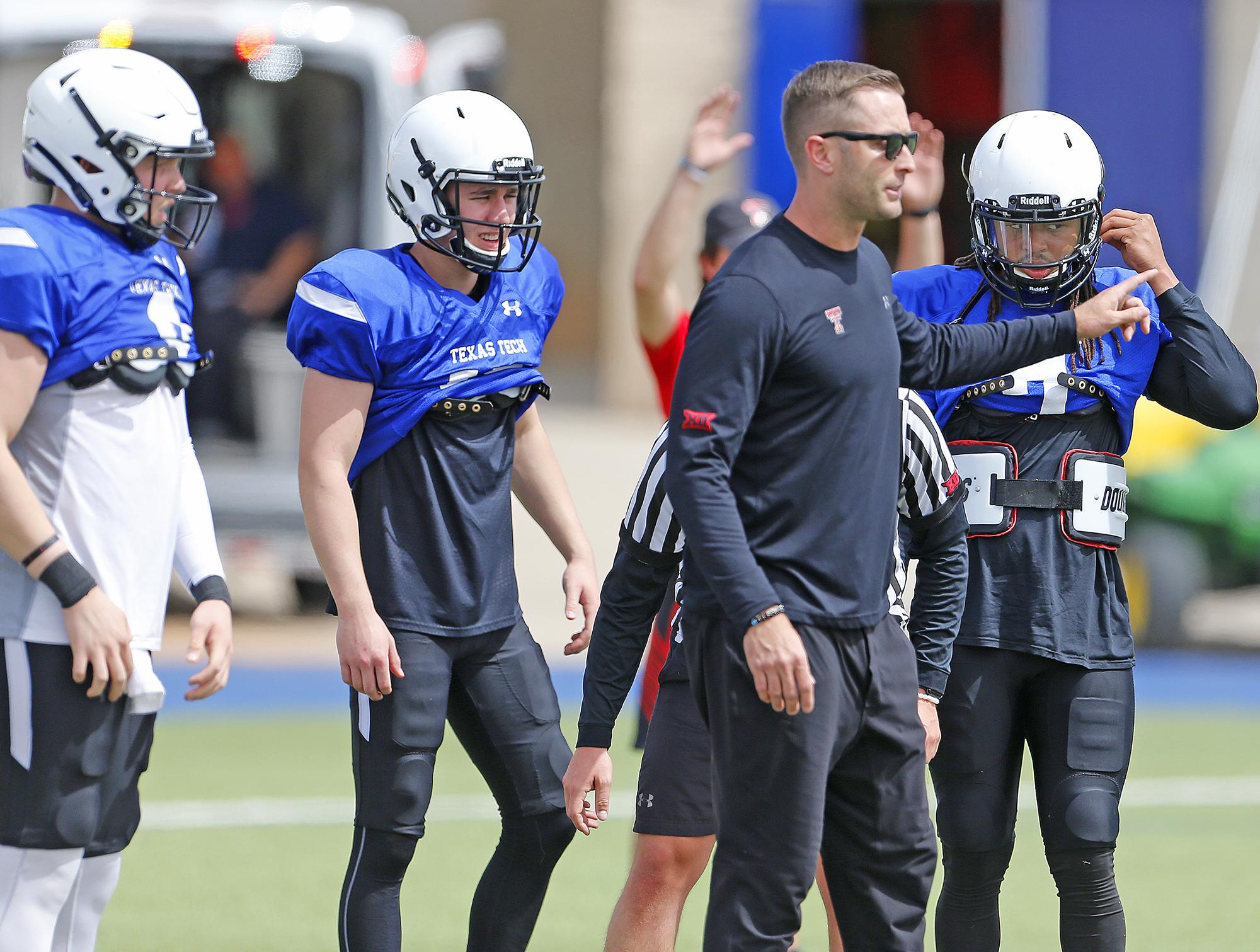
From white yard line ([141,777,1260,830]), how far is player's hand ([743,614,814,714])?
160 inches

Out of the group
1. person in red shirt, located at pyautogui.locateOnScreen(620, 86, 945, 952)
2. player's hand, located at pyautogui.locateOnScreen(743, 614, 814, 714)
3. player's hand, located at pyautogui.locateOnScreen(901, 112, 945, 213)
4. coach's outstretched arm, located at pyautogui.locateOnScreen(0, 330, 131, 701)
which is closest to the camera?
player's hand, located at pyautogui.locateOnScreen(743, 614, 814, 714)

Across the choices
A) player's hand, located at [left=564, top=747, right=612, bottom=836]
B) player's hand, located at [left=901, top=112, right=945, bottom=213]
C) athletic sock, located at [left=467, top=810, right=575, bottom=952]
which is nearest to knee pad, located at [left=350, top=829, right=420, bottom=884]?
athletic sock, located at [left=467, top=810, right=575, bottom=952]

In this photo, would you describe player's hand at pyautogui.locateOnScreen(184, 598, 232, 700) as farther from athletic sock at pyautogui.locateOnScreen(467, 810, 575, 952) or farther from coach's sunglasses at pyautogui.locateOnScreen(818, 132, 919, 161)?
coach's sunglasses at pyautogui.locateOnScreen(818, 132, 919, 161)

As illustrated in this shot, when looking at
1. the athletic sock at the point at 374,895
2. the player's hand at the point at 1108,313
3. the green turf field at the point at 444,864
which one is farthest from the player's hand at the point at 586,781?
the green turf field at the point at 444,864

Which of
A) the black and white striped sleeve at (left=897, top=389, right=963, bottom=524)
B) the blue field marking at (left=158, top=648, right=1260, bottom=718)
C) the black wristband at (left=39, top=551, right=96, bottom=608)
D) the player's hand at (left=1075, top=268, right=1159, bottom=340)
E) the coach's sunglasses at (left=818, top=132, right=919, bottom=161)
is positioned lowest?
the blue field marking at (left=158, top=648, right=1260, bottom=718)

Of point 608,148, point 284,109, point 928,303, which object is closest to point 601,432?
point 608,148

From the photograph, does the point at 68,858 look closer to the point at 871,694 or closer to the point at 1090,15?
the point at 871,694

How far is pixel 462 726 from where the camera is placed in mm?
4289

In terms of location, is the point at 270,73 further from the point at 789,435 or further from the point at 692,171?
the point at 789,435

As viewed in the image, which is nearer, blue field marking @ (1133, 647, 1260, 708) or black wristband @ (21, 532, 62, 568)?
black wristband @ (21, 532, 62, 568)

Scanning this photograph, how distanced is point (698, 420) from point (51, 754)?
141cm

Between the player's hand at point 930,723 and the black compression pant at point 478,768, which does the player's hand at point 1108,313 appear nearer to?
the player's hand at point 930,723

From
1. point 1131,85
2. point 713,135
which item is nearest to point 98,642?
point 713,135

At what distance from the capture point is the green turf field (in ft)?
19.0
